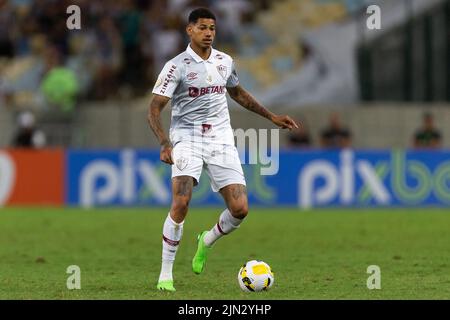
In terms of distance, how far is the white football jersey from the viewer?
1116 cm

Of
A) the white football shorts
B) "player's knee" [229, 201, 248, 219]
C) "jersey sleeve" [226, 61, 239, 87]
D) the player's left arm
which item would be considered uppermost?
"jersey sleeve" [226, 61, 239, 87]

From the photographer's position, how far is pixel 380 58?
24938mm

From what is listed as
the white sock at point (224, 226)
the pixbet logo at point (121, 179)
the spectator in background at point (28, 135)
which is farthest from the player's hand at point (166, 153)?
the spectator in background at point (28, 135)

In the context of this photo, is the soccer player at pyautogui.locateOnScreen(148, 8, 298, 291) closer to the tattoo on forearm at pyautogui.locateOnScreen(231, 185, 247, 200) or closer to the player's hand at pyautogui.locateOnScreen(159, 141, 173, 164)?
the tattoo on forearm at pyautogui.locateOnScreen(231, 185, 247, 200)

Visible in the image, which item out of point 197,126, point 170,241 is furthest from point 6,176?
point 170,241

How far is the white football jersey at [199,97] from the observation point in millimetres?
11164

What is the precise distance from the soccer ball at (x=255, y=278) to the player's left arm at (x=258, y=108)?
165 cm

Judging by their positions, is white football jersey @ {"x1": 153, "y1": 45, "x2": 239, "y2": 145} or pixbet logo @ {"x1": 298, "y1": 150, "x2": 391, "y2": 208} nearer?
white football jersey @ {"x1": 153, "y1": 45, "x2": 239, "y2": 145}

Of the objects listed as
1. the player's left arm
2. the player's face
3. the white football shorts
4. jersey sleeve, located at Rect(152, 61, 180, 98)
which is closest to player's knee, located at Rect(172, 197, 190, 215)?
the white football shorts

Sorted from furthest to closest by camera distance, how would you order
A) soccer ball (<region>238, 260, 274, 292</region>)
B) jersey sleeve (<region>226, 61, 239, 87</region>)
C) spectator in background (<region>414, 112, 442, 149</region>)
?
spectator in background (<region>414, 112, 442, 149</region>) < jersey sleeve (<region>226, 61, 239, 87</region>) < soccer ball (<region>238, 260, 274, 292</region>)

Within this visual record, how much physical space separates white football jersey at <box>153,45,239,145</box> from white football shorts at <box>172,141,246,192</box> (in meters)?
0.07

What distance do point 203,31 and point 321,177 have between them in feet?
42.3

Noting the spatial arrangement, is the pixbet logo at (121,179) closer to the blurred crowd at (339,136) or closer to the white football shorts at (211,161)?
the blurred crowd at (339,136)

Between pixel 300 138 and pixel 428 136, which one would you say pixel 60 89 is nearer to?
pixel 300 138
